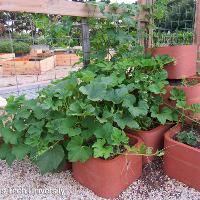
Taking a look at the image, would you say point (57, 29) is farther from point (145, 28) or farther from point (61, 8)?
point (145, 28)

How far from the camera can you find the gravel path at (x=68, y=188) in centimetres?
172

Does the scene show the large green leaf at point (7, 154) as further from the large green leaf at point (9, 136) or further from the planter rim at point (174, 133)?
the planter rim at point (174, 133)

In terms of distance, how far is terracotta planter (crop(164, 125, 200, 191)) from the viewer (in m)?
1.69

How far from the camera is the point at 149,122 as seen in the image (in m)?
1.99

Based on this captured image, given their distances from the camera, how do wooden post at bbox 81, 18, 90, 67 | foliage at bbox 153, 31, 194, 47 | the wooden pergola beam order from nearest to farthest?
the wooden pergola beam < wooden post at bbox 81, 18, 90, 67 < foliage at bbox 153, 31, 194, 47

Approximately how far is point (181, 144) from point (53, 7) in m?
1.39

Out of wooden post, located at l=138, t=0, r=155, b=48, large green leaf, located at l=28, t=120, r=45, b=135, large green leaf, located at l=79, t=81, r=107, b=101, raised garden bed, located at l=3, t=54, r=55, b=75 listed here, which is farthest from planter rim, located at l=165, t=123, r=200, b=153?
raised garden bed, located at l=3, t=54, r=55, b=75

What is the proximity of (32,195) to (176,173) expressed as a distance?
3.09ft

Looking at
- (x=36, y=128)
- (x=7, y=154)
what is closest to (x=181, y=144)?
(x=36, y=128)

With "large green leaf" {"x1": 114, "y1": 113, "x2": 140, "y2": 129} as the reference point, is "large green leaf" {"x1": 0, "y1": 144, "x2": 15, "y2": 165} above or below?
below

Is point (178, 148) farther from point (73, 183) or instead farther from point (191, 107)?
point (73, 183)

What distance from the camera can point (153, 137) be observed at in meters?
1.95

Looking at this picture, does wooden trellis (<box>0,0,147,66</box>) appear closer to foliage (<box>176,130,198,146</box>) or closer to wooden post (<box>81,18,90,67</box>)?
wooden post (<box>81,18,90,67</box>)

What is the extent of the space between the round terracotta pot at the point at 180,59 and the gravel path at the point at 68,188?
77cm
